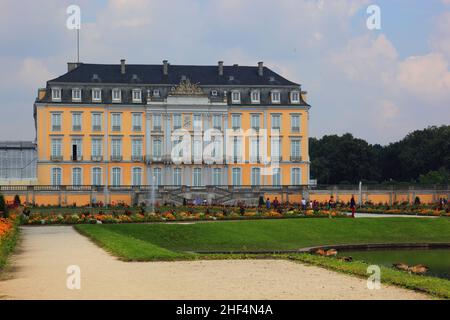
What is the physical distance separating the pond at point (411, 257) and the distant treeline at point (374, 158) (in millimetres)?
63902

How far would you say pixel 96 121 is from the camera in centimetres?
7362

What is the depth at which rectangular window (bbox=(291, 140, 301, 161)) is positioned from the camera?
75562mm

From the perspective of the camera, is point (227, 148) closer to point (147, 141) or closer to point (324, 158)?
point (147, 141)

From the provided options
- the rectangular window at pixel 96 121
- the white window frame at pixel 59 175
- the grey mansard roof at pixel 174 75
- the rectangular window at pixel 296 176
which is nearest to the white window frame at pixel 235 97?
the grey mansard roof at pixel 174 75

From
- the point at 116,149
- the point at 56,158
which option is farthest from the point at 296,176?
the point at 56,158

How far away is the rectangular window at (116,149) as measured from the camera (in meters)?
73.6

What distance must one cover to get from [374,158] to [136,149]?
37195 millimetres

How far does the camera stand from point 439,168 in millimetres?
93500

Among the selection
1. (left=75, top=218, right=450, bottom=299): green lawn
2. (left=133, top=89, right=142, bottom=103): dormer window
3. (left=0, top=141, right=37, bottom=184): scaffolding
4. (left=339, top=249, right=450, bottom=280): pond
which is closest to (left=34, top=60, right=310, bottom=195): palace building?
(left=133, top=89, right=142, bottom=103): dormer window

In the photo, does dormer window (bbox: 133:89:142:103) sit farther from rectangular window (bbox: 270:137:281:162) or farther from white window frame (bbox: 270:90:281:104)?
rectangular window (bbox: 270:137:281:162)

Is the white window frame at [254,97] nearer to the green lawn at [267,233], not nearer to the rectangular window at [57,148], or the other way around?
the rectangular window at [57,148]

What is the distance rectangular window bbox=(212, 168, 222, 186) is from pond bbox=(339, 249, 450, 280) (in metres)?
43.8

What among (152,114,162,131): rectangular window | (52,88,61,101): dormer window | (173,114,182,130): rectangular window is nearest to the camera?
(52,88,61,101): dormer window
